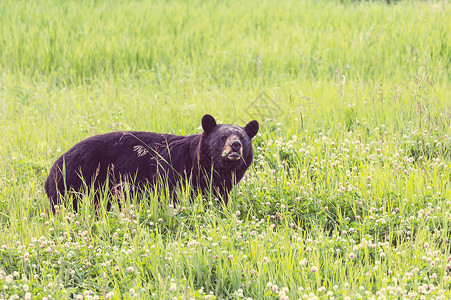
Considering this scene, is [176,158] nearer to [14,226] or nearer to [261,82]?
[14,226]

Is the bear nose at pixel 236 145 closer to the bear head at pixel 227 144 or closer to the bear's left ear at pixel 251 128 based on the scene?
the bear head at pixel 227 144

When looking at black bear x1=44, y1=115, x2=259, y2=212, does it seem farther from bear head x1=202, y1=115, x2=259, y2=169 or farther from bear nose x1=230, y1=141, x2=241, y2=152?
bear nose x1=230, y1=141, x2=241, y2=152

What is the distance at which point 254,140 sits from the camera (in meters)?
6.81

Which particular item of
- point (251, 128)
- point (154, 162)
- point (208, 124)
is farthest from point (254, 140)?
point (154, 162)

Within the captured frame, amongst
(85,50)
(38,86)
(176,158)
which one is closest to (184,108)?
(176,158)

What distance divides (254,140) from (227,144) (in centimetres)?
193

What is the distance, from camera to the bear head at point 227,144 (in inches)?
192

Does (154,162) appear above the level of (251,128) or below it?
below

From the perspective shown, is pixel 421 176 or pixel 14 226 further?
pixel 421 176

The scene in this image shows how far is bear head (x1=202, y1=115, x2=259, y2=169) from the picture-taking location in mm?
4879

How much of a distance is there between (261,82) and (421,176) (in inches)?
174

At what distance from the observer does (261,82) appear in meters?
9.31

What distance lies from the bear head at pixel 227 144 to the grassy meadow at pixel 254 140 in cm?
42

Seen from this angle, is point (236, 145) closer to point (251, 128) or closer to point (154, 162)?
point (251, 128)
